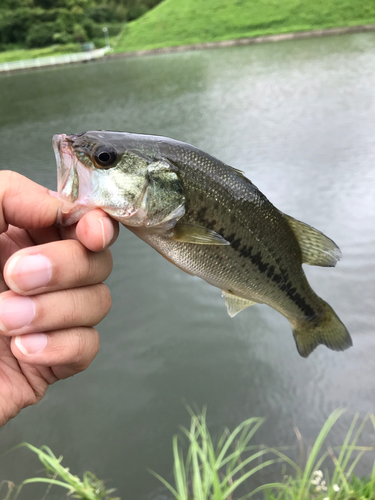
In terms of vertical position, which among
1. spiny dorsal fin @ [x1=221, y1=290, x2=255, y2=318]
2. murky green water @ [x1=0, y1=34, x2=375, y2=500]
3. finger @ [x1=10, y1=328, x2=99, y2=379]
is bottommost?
murky green water @ [x1=0, y1=34, x2=375, y2=500]

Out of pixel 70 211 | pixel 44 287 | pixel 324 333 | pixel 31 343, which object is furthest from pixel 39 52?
pixel 324 333

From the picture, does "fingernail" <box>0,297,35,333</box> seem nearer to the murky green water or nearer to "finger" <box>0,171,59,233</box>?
"finger" <box>0,171,59,233</box>

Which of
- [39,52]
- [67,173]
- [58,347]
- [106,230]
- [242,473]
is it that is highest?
[39,52]

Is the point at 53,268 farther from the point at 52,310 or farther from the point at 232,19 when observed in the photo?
the point at 232,19

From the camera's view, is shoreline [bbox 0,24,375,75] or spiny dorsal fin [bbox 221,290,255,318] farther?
shoreline [bbox 0,24,375,75]

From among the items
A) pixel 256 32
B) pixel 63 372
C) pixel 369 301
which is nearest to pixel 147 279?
pixel 369 301

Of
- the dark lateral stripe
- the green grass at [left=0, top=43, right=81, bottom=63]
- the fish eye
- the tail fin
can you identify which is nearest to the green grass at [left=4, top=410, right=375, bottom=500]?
the tail fin

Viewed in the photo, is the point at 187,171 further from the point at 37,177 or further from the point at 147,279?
the point at 37,177
